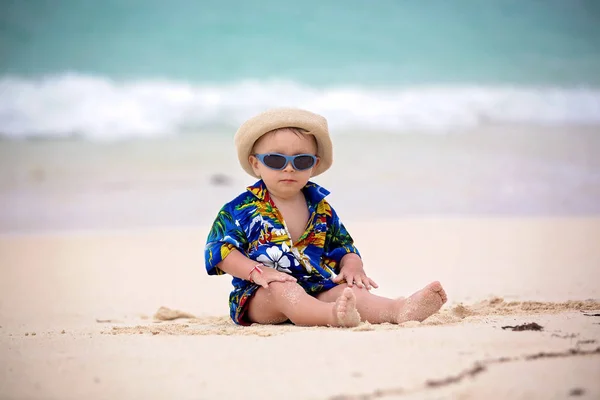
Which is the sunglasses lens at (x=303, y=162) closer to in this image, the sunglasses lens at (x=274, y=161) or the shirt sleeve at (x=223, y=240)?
the sunglasses lens at (x=274, y=161)

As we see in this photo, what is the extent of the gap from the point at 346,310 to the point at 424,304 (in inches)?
15.2

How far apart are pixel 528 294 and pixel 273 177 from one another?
212cm

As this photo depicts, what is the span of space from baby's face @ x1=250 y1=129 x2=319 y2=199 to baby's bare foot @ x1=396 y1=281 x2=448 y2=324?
0.89 meters

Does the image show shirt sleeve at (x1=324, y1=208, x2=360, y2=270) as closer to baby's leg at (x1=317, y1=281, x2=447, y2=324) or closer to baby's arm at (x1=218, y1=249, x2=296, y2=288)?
baby's leg at (x1=317, y1=281, x2=447, y2=324)

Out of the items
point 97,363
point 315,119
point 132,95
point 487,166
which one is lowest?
point 97,363

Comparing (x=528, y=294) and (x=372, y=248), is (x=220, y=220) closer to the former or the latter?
(x=528, y=294)

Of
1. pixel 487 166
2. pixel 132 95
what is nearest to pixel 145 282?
pixel 487 166

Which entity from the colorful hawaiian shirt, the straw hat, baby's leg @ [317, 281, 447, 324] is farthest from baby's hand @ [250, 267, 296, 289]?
the straw hat

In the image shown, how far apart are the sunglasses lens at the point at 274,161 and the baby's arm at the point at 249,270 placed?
0.50 metres

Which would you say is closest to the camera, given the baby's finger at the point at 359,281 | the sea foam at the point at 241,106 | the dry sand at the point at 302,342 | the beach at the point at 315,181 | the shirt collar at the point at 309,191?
the dry sand at the point at 302,342

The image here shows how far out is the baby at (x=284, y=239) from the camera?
141 inches

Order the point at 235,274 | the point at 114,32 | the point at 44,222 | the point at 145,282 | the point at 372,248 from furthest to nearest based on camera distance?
the point at 114,32
the point at 44,222
the point at 372,248
the point at 145,282
the point at 235,274

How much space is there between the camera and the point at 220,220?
3.81m

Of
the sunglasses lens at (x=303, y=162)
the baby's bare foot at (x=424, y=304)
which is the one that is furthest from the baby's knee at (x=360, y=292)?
the sunglasses lens at (x=303, y=162)
